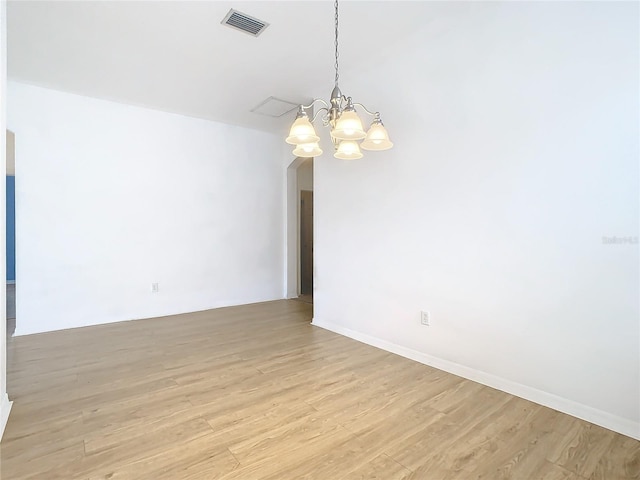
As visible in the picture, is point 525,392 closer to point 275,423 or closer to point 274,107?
point 275,423

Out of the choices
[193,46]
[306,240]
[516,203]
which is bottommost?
[306,240]

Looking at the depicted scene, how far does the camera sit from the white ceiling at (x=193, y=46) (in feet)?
9.26

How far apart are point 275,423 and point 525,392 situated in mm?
1853

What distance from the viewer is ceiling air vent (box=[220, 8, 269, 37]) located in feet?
9.46

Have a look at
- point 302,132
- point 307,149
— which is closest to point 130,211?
point 307,149

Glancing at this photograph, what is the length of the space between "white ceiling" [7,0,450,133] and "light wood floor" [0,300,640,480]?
3007 mm

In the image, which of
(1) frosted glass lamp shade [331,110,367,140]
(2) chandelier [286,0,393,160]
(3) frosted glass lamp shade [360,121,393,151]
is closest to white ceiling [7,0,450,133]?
(2) chandelier [286,0,393,160]

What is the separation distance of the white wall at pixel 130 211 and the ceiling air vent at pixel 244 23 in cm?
237

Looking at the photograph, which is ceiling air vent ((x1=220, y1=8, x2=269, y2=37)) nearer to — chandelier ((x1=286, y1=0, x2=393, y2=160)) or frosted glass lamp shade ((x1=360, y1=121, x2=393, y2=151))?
chandelier ((x1=286, y1=0, x2=393, y2=160))

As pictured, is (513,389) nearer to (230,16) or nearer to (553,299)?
(553,299)

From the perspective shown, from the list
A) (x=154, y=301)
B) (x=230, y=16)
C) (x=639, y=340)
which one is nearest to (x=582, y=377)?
(x=639, y=340)

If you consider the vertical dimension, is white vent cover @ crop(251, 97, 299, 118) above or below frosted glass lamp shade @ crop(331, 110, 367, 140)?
above

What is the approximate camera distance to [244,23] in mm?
2992

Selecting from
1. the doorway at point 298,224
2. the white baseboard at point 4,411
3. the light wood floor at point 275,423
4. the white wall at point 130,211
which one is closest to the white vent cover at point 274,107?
the white wall at point 130,211
